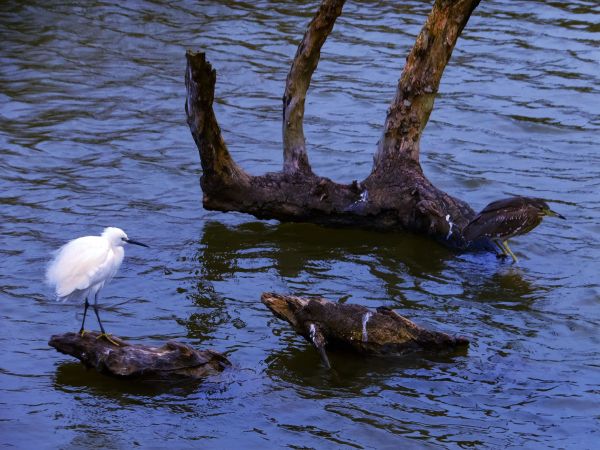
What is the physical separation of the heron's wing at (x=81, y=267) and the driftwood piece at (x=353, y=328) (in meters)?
1.09

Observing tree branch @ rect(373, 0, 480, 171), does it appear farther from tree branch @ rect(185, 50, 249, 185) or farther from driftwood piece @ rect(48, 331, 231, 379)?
driftwood piece @ rect(48, 331, 231, 379)

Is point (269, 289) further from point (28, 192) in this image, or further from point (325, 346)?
Result: point (28, 192)

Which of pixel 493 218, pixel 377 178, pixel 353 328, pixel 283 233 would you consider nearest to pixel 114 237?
pixel 353 328

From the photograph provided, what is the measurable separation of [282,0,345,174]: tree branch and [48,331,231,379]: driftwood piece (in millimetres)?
2841

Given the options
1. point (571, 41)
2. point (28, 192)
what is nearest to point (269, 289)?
point (28, 192)

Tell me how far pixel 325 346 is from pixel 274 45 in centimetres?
867

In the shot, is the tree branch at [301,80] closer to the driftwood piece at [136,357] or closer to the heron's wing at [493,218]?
the heron's wing at [493,218]

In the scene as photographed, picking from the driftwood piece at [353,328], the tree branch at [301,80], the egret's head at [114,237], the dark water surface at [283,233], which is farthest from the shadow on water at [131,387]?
the tree branch at [301,80]

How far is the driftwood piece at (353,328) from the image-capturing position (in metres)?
7.37

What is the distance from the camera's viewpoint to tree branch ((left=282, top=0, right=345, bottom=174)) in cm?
898

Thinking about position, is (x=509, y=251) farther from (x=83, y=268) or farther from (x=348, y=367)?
(x=83, y=268)

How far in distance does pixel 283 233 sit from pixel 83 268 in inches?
118

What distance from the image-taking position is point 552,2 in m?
16.7

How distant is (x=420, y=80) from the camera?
30.4 ft
